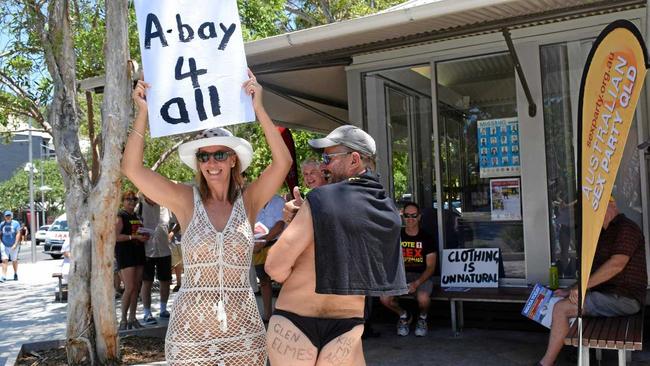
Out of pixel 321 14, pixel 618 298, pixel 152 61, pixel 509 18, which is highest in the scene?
pixel 321 14

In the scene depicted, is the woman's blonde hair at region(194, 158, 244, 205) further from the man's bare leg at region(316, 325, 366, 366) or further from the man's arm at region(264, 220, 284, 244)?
the man's arm at region(264, 220, 284, 244)

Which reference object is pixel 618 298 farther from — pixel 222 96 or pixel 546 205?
pixel 222 96

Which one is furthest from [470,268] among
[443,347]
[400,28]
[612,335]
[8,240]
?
[8,240]

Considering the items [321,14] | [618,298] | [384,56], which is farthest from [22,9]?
[321,14]

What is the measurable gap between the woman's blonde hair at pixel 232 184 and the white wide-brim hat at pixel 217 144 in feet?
0.15

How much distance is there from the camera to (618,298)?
491cm

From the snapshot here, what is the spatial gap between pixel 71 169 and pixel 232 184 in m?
3.49

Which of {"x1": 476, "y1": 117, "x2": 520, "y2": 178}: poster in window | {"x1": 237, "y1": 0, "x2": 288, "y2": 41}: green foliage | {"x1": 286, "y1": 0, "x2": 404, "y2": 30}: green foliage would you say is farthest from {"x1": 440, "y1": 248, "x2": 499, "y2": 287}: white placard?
{"x1": 286, "y1": 0, "x2": 404, "y2": 30}: green foliage

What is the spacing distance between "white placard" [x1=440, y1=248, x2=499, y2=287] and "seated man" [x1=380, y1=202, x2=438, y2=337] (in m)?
0.32

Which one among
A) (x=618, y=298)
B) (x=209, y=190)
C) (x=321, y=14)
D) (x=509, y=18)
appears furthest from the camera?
(x=321, y=14)

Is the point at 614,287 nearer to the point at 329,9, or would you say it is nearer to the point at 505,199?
the point at 505,199

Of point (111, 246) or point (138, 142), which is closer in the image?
point (138, 142)

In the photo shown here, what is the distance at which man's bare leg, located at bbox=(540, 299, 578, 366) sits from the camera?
4.95 meters

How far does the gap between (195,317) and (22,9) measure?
5547 millimetres
